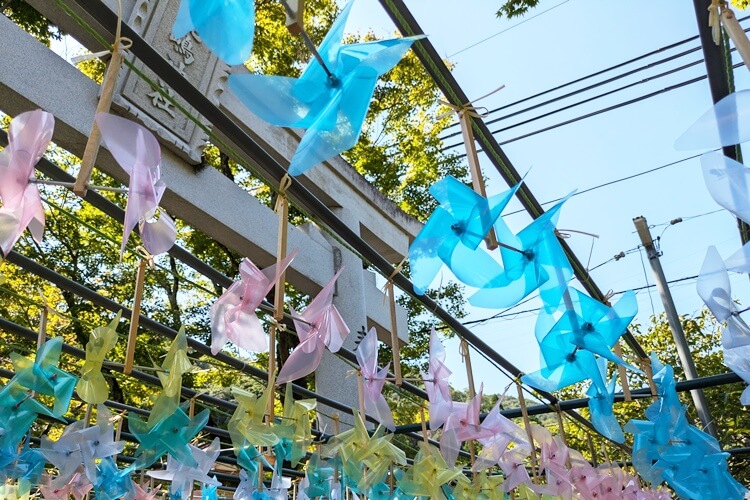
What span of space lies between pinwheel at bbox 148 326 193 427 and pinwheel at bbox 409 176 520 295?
0.72 m

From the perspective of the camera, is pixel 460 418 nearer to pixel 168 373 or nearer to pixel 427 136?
pixel 168 373

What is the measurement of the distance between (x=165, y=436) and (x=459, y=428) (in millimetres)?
1066

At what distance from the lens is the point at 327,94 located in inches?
48.3

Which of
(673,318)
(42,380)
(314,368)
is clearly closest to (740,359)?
(314,368)

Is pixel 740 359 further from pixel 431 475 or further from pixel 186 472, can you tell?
pixel 186 472

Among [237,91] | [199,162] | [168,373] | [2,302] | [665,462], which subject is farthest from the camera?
[2,302]

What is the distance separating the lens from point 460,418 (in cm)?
268

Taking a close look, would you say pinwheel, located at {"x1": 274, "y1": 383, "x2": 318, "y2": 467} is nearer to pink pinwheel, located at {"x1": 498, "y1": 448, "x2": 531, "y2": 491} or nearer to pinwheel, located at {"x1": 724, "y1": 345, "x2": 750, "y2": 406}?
pink pinwheel, located at {"x1": 498, "y1": 448, "x2": 531, "y2": 491}

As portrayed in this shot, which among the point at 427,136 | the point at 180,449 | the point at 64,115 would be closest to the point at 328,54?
the point at 180,449

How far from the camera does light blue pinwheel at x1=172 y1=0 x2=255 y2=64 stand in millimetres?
1073

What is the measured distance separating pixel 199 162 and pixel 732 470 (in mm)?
8163

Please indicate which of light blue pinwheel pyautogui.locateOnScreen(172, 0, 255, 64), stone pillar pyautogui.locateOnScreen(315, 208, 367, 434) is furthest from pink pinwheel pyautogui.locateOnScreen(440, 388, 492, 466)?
stone pillar pyautogui.locateOnScreen(315, 208, 367, 434)

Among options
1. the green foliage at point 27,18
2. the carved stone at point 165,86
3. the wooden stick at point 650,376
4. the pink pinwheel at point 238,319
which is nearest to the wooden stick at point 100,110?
the pink pinwheel at point 238,319

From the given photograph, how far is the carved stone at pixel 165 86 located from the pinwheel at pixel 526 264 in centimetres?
223
